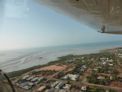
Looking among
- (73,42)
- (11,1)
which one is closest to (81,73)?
(73,42)

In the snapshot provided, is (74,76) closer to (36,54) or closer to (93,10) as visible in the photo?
(36,54)

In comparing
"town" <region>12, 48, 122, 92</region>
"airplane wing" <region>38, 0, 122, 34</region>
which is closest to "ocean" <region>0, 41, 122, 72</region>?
"town" <region>12, 48, 122, 92</region>

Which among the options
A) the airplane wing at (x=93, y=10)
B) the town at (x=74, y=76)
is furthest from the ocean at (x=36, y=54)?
the airplane wing at (x=93, y=10)

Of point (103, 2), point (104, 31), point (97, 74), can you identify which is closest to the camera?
point (103, 2)

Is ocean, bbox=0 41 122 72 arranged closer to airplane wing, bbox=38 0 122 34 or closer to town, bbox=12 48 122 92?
town, bbox=12 48 122 92

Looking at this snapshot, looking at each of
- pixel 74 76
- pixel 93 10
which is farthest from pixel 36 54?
pixel 93 10

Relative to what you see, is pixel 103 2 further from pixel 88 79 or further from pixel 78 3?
pixel 88 79
